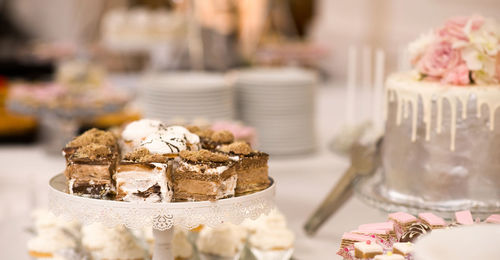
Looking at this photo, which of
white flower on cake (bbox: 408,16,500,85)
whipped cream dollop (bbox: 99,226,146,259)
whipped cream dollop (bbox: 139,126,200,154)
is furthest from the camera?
whipped cream dollop (bbox: 99,226,146,259)

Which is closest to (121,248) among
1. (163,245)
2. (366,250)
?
(163,245)

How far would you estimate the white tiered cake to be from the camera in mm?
2072

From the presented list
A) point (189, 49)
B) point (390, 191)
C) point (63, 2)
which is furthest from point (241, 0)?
point (390, 191)

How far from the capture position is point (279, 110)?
133 inches

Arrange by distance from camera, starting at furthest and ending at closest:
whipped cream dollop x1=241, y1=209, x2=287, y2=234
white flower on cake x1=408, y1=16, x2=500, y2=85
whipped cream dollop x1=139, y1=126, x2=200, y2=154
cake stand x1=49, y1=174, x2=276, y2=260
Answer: whipped cream dollop x1=241, y1=209, x2=287, y2=234 → white flower on cake x1=408, y1=16, x2=500, y2=85 → whipped cream dollop x1=139, y1=126, x2=200, y2=154 → cake stand x1=49, y1=174, x2=276, y2=260

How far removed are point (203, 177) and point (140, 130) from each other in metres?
0.35

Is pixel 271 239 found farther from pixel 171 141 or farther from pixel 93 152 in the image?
pixel 93 152

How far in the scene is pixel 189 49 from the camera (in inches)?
165

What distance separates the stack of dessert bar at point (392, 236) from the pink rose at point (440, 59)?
52 cm

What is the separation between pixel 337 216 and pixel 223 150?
1.14m

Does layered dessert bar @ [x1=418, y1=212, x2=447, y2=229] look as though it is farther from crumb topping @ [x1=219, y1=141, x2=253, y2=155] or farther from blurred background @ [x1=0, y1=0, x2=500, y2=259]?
blurred background @ [x1=0, y1=0, x2=500, y2=259]

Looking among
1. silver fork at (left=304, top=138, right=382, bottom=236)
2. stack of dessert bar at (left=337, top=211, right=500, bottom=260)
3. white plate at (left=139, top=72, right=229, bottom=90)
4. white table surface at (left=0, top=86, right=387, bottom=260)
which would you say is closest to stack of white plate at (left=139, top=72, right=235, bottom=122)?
white plate at (left=139, top=72, right=229, bottom=90)

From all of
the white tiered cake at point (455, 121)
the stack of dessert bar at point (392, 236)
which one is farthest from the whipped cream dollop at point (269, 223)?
the stack of dessert bar at point (392, 236)

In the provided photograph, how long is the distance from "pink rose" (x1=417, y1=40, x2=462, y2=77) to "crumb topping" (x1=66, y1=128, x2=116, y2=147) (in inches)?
39.8
